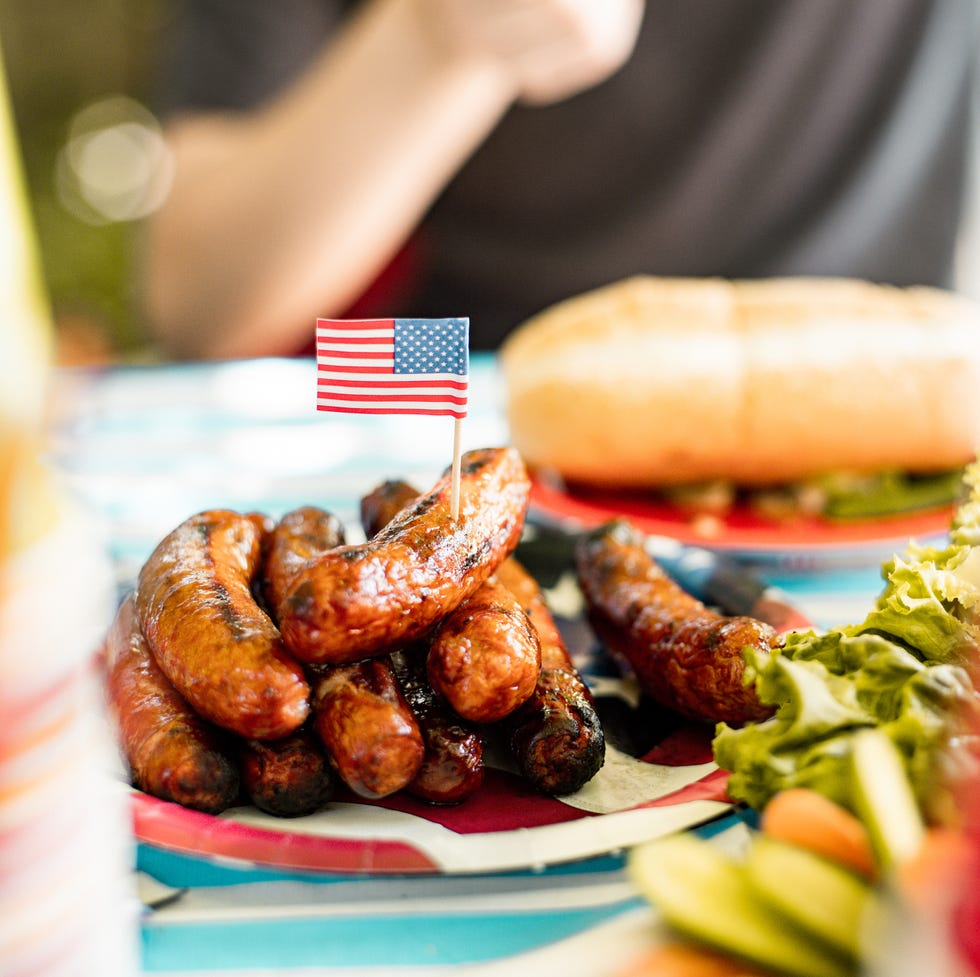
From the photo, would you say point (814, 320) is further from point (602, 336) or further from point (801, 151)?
point (801, 151)

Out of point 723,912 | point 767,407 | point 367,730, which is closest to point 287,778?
point 367,730

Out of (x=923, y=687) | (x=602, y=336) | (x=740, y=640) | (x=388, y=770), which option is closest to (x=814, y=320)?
(x=602, y=336)

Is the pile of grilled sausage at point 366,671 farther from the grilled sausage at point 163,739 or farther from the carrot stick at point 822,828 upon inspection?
the carrot stick at point 822,828

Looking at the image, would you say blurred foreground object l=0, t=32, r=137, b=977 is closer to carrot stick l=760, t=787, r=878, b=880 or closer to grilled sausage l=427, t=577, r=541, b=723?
grilled sausage l=427, t=577, r=541, b=723

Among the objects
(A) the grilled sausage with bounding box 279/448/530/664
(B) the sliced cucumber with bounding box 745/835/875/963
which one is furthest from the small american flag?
(B) the sliced cucumber with bounding box 745/835/875/963

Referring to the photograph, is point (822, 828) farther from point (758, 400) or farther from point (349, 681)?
point (758, 400)
